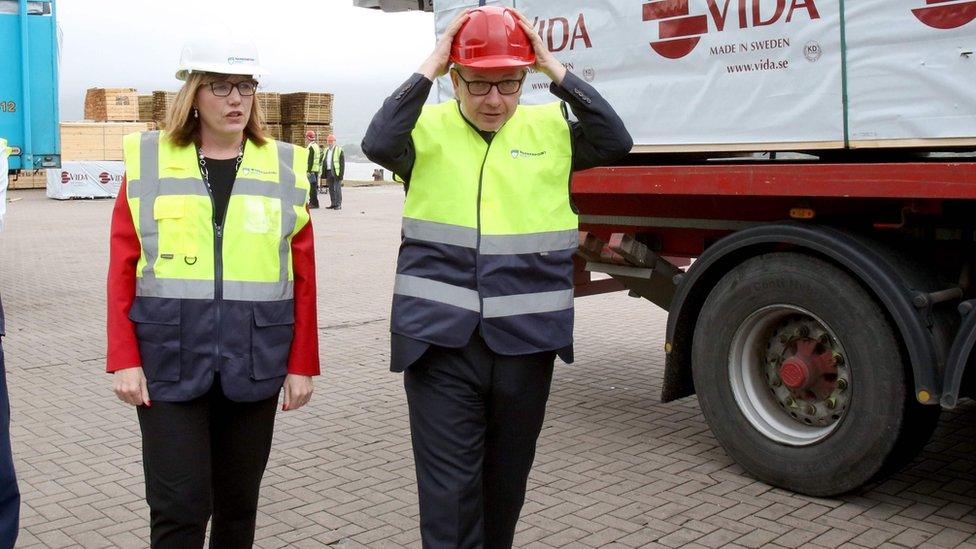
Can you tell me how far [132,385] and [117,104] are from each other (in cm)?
3130

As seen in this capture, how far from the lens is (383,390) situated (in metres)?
7.06

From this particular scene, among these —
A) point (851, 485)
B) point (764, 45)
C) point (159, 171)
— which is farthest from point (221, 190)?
point (851, 485)

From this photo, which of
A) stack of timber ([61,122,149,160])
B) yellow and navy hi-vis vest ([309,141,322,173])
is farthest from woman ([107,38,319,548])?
stack of timber ([61,122,149,160])

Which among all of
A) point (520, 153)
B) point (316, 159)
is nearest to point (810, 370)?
point (520, 153)

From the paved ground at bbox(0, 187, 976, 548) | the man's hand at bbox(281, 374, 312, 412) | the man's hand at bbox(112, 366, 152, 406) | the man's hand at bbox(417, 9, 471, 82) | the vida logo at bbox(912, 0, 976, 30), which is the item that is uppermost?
the vida logo at bbox(912, 0, 976, 30)

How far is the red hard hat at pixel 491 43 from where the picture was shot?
2.98 m

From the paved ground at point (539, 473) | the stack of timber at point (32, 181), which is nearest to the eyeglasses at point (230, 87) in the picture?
the paved ground at point (539, 473)

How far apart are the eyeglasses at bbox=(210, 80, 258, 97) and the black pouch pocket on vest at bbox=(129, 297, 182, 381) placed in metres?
0.58

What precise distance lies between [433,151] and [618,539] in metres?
1.95

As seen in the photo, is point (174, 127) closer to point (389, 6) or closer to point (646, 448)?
point (646, 448)

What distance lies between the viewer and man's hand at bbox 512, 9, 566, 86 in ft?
10.1

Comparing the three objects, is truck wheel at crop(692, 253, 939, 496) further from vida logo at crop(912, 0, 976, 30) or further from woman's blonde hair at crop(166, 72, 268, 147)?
woman's blonde hair at crop(166, 72, 268, 147)

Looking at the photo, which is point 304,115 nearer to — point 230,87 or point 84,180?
point 84,180

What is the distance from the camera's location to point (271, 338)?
10.2 feet
